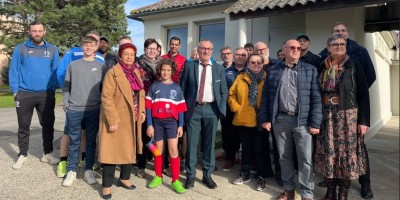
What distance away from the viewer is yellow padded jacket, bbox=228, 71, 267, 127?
4.38 m

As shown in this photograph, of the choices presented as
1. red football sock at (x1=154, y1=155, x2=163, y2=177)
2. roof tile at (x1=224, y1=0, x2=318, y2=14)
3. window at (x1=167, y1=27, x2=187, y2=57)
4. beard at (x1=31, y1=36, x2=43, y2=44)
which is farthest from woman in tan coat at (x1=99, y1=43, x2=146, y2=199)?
window at (x1=167, y1=27, x2=187, y2=57)

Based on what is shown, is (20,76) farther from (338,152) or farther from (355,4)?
(355,4)

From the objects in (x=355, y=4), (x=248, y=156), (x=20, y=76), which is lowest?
(x=248, y=156)

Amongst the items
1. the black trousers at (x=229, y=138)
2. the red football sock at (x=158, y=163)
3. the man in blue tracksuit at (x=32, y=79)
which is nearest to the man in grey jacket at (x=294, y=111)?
the black trousers at (x=229, y=138)

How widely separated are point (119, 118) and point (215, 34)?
19.8 ft

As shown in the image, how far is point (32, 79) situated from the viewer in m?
4.88

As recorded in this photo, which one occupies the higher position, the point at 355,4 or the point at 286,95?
the point at 355,4

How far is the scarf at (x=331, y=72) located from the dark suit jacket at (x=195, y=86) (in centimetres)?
132

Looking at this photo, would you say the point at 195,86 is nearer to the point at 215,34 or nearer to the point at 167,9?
the point at 215,34

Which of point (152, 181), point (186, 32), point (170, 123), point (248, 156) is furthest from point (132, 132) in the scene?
point (186, 32)

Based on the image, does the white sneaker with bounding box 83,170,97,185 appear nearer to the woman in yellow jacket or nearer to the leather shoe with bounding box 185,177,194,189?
the leather shoe with bounding box 185,177,194,189

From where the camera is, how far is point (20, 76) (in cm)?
488

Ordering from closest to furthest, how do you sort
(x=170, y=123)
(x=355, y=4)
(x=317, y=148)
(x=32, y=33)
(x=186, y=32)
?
1. (x=317, y=148)
2. (x=170, y=123)
3. (x=32, y=33)
4. (x=355, y=4)
5. (x=186, y=32)

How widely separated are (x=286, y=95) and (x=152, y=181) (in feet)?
6.97
